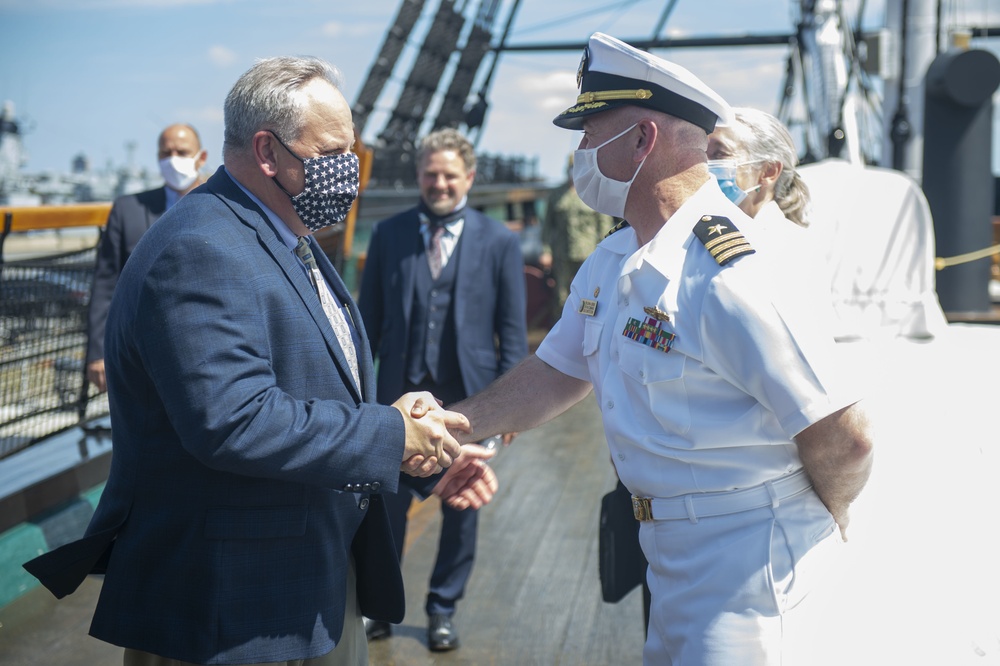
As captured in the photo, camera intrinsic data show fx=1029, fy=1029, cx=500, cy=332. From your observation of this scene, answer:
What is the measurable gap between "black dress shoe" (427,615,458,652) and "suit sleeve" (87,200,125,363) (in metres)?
1.87

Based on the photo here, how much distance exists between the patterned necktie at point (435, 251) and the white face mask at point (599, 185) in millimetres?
1960

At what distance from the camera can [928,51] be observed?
9.21m

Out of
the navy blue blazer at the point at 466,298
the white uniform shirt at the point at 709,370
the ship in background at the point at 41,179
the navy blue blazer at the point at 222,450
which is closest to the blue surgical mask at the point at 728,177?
the white uniform shirt at the point at 709,370

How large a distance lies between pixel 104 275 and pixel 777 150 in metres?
3.00

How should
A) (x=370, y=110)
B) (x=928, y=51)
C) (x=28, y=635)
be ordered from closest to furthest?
(x=28, y=635)
(x=928, y=51)
(x=370, y=110)

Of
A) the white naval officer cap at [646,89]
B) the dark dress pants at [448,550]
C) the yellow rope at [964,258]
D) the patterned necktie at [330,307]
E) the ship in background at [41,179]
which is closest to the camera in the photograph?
the white naval officer cap at [646,89]

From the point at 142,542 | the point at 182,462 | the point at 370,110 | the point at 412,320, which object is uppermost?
the point at 182,462

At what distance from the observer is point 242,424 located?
1893 millimetres

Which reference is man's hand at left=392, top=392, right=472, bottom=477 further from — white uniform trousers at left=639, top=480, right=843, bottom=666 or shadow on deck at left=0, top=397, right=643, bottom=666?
shadow on deck at left=0, top=397, right=643, bottom=666

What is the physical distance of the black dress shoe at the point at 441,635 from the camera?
3.90 m

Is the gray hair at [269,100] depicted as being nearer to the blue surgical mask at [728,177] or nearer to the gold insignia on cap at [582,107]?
the gold insignia on cap at [582,107]

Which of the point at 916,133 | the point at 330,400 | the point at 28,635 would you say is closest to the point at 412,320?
the point at 28,635

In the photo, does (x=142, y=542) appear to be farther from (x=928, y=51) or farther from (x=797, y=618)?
(x=928, y=51)

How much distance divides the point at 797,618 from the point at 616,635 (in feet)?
6.77
